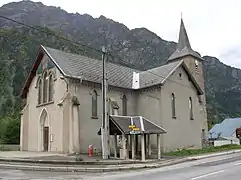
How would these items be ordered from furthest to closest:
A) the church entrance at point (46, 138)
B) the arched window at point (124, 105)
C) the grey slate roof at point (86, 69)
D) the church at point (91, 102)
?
1. the arched window at point (124, 105)
2. the church entrance at point (46, 138)
3. the grey slate roof at point (86, 69)
4. the church at point (91, 102)

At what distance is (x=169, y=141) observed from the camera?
33562 millimetres

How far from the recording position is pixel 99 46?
128 metres

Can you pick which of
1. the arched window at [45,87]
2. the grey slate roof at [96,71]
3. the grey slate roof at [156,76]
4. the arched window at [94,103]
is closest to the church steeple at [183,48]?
the grey slate roof at [96,71]

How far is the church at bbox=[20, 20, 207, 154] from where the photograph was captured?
30.3 m

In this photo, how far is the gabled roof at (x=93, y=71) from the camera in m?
31.8

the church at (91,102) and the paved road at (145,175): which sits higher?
the church at (91,102)

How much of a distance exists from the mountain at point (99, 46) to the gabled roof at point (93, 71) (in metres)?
37.4

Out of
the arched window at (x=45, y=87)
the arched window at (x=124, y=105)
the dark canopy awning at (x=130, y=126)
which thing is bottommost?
the dark canopy awning at (x=130, y=126)

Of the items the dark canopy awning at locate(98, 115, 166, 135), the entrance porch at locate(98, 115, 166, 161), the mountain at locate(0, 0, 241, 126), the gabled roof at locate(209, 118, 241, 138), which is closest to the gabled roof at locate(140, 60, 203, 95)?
the dark canopy awning at locate(98, 115, 166, 135)

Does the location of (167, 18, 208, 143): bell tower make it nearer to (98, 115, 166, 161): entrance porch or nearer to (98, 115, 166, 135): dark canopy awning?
(98, 115, 166, 135): dark canopy awning

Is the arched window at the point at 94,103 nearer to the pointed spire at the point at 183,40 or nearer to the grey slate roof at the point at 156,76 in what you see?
the grey slate roof at the point at 156,76

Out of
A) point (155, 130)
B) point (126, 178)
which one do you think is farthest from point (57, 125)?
point (126, 178)

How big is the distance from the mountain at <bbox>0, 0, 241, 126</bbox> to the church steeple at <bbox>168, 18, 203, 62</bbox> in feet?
79.6

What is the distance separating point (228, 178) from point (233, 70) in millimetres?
162761
